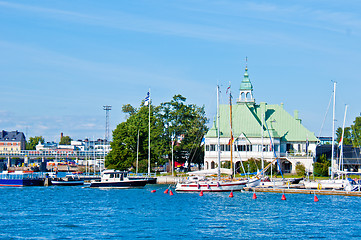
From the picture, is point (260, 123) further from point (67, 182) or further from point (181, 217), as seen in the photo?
point (181, 217)

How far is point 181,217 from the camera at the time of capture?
58750 millimetres

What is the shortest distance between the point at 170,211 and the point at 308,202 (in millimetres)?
18020

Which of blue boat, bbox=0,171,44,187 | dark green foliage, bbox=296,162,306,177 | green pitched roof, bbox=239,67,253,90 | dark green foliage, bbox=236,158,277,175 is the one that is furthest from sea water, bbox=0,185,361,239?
green pitched roof, bbox=239,67,253,90

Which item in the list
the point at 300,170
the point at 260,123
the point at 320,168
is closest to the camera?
the point at 320,168

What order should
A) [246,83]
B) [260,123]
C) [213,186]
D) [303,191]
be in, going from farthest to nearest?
[246,83] < [260,123] < [213,186] < [303,191]

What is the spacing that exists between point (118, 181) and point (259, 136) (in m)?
32.3

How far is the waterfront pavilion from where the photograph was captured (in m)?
116

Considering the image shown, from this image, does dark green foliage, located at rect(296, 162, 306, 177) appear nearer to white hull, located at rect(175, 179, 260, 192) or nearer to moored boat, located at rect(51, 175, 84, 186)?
white hull, located at rect(175, 179, 260, 192)

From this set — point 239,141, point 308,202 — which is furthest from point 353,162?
point 308,202

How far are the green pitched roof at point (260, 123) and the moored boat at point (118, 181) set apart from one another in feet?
77.4

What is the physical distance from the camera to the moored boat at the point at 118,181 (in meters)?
97.4

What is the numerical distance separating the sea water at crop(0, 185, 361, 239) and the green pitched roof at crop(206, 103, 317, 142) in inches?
1364

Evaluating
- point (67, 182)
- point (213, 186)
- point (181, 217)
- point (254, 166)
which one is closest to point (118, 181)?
point (213, 186)

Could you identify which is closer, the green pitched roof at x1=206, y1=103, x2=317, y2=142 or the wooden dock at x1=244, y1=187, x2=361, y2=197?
the wooden dock at x1=244, y1=187, x2=361, y2=197
